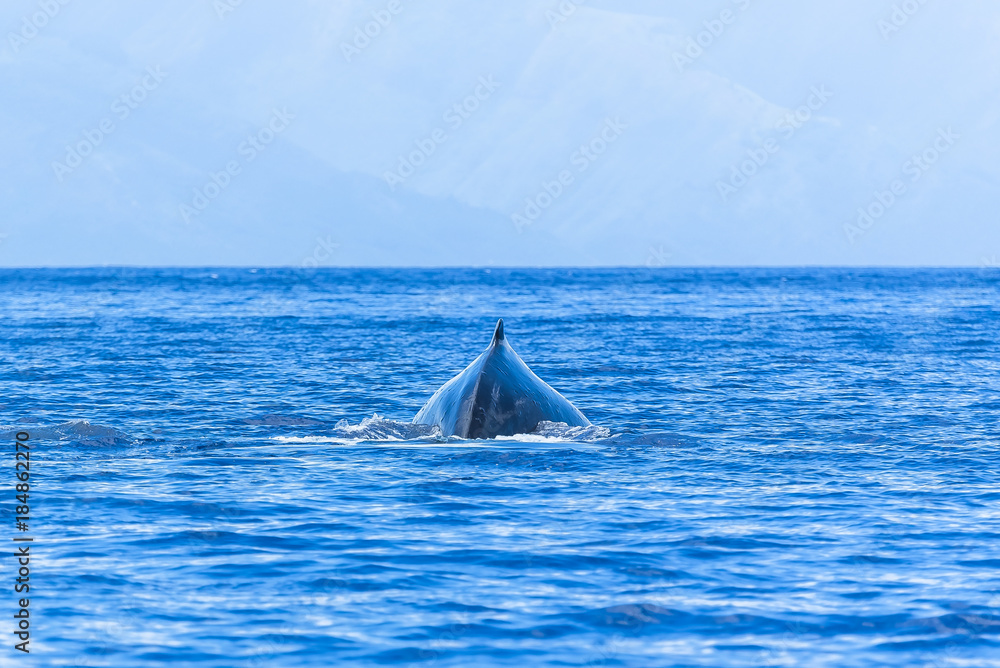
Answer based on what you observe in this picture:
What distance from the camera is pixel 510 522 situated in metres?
12.8

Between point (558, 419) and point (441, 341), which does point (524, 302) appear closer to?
point (441, 341)

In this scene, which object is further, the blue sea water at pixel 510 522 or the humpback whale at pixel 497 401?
the humpback whale at pixel 497 401

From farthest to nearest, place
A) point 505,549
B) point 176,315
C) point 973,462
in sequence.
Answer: point 176,315 < point 973,462 < point 505,549

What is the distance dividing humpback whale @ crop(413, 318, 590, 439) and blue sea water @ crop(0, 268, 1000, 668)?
344mm

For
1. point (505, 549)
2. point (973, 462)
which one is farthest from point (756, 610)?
point (973, 462)

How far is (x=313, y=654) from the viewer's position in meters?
8.79

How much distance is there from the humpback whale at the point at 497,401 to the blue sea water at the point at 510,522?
0.34 m

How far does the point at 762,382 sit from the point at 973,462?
1092 cm

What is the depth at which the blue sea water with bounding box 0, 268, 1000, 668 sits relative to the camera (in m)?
9.19

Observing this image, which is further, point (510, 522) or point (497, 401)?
point (497, 401)

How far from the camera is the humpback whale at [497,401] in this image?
17.7 m

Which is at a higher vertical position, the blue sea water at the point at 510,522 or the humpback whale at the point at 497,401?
the humpback whale at the point at 497,401

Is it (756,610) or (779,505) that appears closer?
(756,610)

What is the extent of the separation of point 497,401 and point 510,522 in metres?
5.02
